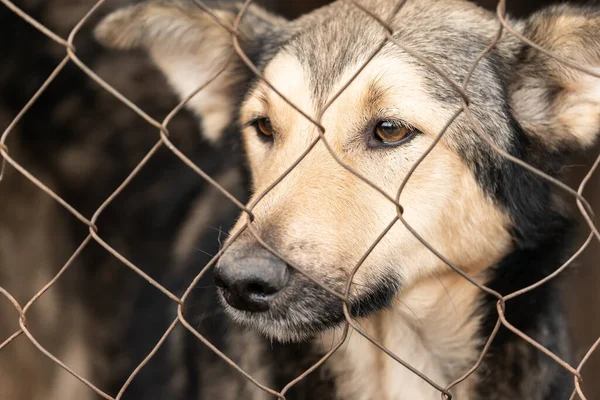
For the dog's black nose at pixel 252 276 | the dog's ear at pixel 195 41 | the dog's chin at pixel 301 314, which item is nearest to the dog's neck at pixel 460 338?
the dog's chin at pixel 301 314

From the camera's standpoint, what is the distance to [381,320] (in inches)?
109

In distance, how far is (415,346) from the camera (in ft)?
9.21

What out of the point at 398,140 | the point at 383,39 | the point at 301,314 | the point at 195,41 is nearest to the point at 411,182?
the point at 398,140

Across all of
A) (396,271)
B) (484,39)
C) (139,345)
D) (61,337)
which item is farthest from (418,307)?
(61,337)

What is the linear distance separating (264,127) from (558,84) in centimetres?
105

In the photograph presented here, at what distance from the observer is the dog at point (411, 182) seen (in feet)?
7.16

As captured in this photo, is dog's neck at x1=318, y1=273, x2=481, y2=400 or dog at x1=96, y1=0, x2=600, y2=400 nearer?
dog at x1=96, y1=0, x2=600, y2=400

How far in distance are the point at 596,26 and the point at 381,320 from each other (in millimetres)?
1269

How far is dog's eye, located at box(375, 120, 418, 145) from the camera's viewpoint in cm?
241

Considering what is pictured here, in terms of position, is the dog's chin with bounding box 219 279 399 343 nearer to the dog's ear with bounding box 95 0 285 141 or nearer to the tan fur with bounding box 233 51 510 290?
the tan fur with bounding box 233 51 510 290

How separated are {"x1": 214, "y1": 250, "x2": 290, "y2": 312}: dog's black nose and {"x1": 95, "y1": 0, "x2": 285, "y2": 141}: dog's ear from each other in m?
1.12

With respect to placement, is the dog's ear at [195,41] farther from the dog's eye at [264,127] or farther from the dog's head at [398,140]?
the dog's eye at [264,127]

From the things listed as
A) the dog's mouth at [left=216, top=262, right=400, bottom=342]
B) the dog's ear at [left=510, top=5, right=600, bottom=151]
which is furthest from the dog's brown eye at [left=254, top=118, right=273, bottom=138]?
the dog's ear at [left=510, top=5, right=600, bottom=151]

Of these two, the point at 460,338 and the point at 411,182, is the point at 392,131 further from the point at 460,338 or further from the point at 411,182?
the point at 460,338
